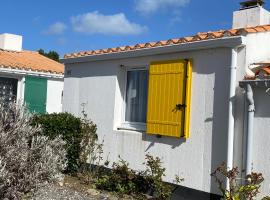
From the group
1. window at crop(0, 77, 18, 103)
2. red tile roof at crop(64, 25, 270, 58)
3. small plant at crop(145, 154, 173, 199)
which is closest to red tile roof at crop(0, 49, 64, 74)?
window at crop(0, 77, 18, 103)

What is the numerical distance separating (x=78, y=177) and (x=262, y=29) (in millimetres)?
5580

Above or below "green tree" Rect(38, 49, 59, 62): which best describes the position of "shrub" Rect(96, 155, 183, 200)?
below

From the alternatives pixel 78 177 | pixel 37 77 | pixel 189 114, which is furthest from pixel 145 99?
pixel 37 77

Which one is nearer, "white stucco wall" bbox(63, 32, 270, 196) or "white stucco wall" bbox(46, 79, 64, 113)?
"white stucco wall" bbox(63, 32, 270, 196)

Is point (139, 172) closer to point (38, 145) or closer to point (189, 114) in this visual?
point (189, 114)

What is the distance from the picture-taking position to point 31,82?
17516mm

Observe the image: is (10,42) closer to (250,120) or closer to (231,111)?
(231,111)

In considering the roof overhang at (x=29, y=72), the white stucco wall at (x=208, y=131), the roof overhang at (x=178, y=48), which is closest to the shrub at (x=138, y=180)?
the white stucco wall at (x=208, y=131)

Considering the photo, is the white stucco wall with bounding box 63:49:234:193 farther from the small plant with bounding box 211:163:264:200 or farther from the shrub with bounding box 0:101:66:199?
the shrub with bounding box 0:101:66:199

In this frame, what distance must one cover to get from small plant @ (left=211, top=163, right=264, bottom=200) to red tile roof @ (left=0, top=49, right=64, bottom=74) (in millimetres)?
11663

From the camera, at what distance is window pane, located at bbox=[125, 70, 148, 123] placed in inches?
385

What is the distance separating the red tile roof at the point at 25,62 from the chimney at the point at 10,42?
341 mm

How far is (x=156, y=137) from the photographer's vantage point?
8.98 metres

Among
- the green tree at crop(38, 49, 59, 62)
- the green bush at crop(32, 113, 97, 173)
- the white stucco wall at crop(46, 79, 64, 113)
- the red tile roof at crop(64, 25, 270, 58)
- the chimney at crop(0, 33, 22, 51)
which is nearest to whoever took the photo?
the red tile roof at crop(64, 25, 270, 58)
